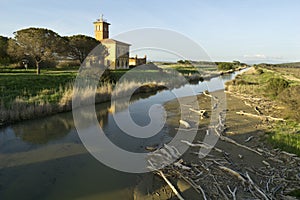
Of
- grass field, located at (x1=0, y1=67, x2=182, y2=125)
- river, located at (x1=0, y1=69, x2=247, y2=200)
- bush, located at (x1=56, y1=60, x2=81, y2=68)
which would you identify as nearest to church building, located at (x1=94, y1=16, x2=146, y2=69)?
bush, located at (x1=56, y1=60, x2=81, y2=68)

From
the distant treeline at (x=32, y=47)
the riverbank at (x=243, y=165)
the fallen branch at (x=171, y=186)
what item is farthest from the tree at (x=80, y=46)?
the fallen branch at (x=171, y=186)

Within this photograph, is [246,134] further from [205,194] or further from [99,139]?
[99,139]

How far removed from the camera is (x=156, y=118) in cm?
1245

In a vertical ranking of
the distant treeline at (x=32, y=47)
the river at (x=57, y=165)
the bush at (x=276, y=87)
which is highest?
the distant treeline at (x=32, y=47)

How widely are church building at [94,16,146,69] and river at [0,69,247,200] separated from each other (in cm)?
2679

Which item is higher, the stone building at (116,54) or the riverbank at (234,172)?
the stone building at (116,54)

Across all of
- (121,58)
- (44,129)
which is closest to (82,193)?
(44,129)

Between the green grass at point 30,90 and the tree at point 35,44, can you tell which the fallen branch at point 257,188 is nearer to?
the green grass at point 30,90

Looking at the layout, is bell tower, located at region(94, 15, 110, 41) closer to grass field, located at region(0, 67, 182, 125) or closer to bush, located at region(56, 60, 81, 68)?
bush, located at region(56, 60, 81, 68)

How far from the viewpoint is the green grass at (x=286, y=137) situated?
749 cm

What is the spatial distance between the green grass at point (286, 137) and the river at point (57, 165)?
12.3 ft

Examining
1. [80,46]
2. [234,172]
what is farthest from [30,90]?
[80,46]

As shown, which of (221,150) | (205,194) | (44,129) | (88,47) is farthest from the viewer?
(88,47)

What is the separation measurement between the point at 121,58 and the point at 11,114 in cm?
3229
